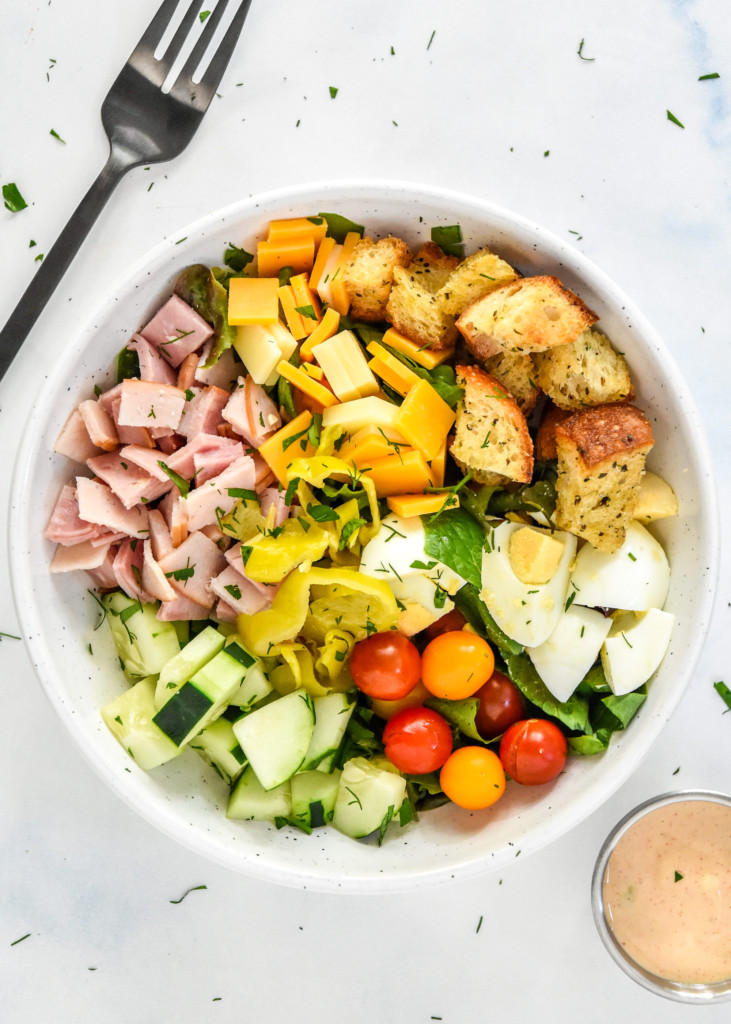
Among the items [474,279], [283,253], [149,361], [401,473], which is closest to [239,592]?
[401,473]

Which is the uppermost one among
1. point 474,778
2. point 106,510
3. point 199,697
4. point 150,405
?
point 150,405

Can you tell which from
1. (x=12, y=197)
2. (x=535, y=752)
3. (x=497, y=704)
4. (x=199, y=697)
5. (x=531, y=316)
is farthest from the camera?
(x=12, y=197)

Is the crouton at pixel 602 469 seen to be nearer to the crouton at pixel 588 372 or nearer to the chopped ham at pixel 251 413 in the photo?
the crouton at pixel 588 372

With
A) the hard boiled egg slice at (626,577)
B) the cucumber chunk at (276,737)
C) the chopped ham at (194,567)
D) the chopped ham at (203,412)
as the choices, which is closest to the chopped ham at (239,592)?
the chopped ham at (194,567)

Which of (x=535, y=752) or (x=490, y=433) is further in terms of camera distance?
(x=535, y=752)

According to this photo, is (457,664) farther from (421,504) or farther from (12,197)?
(12,197)

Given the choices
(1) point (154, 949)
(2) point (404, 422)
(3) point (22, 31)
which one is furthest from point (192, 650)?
(3) point (22, 31)
